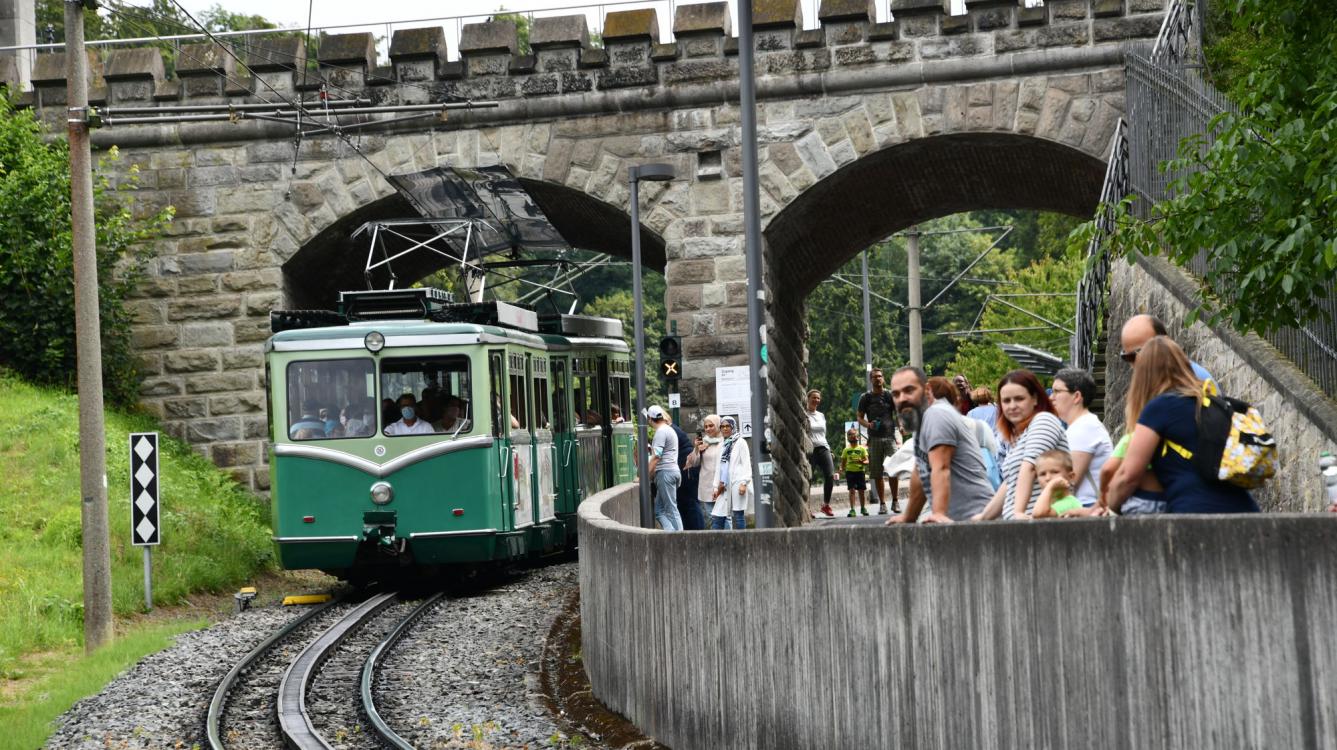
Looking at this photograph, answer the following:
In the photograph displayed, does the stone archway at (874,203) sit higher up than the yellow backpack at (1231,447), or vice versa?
the stone archway at (874,203)

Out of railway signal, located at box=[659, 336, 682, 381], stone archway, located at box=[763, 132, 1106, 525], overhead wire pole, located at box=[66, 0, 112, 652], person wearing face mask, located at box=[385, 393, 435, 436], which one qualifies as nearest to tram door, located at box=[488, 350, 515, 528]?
person wearing face mask, located at box=[385, 393, 435, 436]

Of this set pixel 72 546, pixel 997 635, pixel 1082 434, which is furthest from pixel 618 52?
pixel 997 635

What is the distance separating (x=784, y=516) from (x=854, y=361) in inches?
1871

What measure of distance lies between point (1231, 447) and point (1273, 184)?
4509mm

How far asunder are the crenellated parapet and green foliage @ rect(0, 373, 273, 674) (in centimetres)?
444

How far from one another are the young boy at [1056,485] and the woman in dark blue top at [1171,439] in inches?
33.5

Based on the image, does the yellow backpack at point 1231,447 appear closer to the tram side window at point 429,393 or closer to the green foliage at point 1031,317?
the tram side window at point 429,393

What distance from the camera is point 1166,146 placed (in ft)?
53.2

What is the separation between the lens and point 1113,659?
588 centimetres

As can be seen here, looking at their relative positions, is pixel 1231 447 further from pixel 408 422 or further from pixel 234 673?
pixel 408 422

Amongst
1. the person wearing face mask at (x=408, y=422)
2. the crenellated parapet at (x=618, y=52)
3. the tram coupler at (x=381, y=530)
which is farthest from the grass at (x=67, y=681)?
the crenellated parapet at (x=618, y=52)

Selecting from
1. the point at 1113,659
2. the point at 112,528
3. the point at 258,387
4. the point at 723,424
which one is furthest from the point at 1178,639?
the point at 258,387

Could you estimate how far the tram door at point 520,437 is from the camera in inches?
720

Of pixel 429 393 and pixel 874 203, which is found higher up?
pixel 874 203
